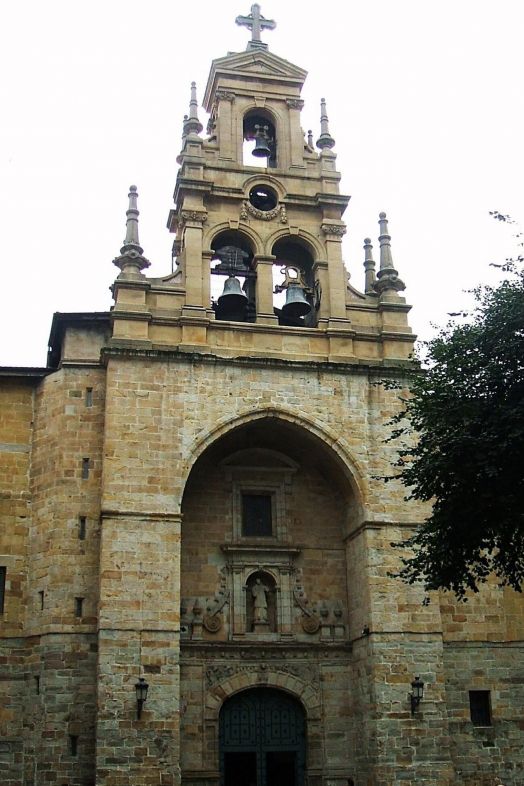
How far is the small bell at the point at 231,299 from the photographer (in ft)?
75.5

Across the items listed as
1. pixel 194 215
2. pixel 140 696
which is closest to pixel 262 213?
pixel 194 215

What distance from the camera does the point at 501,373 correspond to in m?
15.7

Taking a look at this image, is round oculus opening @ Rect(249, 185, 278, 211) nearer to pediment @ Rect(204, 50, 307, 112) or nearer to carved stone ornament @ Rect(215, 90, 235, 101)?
carved stone ornament @ Rect(215, 90, 235, 101)

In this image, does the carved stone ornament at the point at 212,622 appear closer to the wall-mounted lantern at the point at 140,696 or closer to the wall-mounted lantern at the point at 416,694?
the wall-mounted lantern at the point at 140,696

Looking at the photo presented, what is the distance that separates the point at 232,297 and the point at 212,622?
7.25 m

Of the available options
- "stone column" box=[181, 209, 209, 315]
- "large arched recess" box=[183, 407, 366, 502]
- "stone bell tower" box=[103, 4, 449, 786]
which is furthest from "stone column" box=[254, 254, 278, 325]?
"large arched recess" box=[183, 407, 366, 502]

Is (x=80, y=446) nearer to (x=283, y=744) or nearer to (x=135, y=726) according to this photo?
(x=135, y=726)

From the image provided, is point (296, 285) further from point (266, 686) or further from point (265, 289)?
point (266, 686)

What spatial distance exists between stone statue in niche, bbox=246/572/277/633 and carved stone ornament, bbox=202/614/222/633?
66cm

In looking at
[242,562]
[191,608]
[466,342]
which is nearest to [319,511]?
[242,562]

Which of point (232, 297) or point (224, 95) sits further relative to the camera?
point (224, 95)

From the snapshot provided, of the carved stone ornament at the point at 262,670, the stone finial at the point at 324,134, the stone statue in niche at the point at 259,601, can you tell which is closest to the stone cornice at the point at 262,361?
the stone statue in niche at the point at 259,601

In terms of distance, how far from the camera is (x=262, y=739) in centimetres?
2131

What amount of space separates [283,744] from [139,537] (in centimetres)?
551
